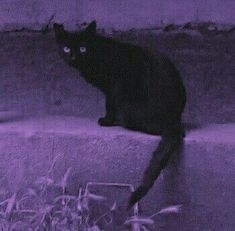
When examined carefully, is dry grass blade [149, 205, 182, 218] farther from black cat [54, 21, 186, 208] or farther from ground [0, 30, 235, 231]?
black cat [54, 21, 186, 208]

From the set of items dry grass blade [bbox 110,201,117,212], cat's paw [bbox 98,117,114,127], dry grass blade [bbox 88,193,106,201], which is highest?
cat's paw [bbox 98,117,114,127]

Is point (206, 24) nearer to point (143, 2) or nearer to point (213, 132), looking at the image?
point (143, 2)

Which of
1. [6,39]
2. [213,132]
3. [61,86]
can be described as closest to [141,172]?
[213,132]

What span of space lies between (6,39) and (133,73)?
831mm

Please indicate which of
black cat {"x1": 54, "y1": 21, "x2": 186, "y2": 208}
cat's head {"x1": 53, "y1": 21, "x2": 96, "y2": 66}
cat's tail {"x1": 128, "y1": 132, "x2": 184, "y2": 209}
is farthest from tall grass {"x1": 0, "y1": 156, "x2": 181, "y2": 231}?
cat's head {"x1": 53, "y1": 21, "x2": 96, "y2": 66}

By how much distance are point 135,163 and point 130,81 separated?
1.50ft

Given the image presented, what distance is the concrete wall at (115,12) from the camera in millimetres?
3156

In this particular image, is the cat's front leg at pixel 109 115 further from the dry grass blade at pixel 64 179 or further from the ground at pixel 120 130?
the dry grass blade at pixel 64 179

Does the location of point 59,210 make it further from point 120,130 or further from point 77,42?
point 77,42

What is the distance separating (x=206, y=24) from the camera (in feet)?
10.4

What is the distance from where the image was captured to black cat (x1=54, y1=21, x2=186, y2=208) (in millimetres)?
2787

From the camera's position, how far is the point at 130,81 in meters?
2.94

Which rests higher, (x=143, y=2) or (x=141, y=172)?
(x=143, y=2)

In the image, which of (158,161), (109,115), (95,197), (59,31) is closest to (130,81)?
(109,115)
